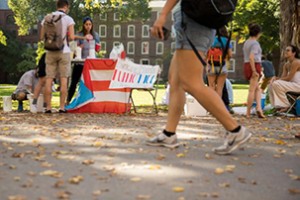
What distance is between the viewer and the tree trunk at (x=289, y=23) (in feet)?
47.5

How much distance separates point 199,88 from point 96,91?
630 centimetres

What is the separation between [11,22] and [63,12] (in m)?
79.4

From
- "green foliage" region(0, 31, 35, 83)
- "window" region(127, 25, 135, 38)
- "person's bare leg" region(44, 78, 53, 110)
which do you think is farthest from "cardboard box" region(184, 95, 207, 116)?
"window" region(127, 25, 135, 38)

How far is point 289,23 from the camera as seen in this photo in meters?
14.8

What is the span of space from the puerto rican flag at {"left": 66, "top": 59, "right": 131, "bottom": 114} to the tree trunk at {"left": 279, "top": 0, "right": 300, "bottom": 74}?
17.6ft

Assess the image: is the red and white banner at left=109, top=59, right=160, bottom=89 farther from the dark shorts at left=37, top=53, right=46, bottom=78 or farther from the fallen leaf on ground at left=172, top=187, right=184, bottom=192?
the fallen leaf on ground at left=172, top=187, right=184, bottom=192

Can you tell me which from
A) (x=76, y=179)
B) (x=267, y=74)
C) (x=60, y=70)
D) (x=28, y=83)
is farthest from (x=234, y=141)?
(x=267, y=74)

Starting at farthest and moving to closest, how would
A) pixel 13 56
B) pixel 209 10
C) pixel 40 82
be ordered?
pixel 13 56, pixel 40 82, pixel 209 10

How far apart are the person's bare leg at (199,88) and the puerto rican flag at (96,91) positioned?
6.15 meters

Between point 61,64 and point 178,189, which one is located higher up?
point 61,64

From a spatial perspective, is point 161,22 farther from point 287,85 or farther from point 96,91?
point 287,85

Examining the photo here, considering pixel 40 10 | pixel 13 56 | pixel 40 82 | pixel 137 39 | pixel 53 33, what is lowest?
pixel 13 56

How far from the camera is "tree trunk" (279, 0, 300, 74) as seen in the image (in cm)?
1448

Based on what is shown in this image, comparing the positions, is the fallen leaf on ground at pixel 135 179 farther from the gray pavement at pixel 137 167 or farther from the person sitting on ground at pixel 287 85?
the person sitting on ground at pixel 287 85
